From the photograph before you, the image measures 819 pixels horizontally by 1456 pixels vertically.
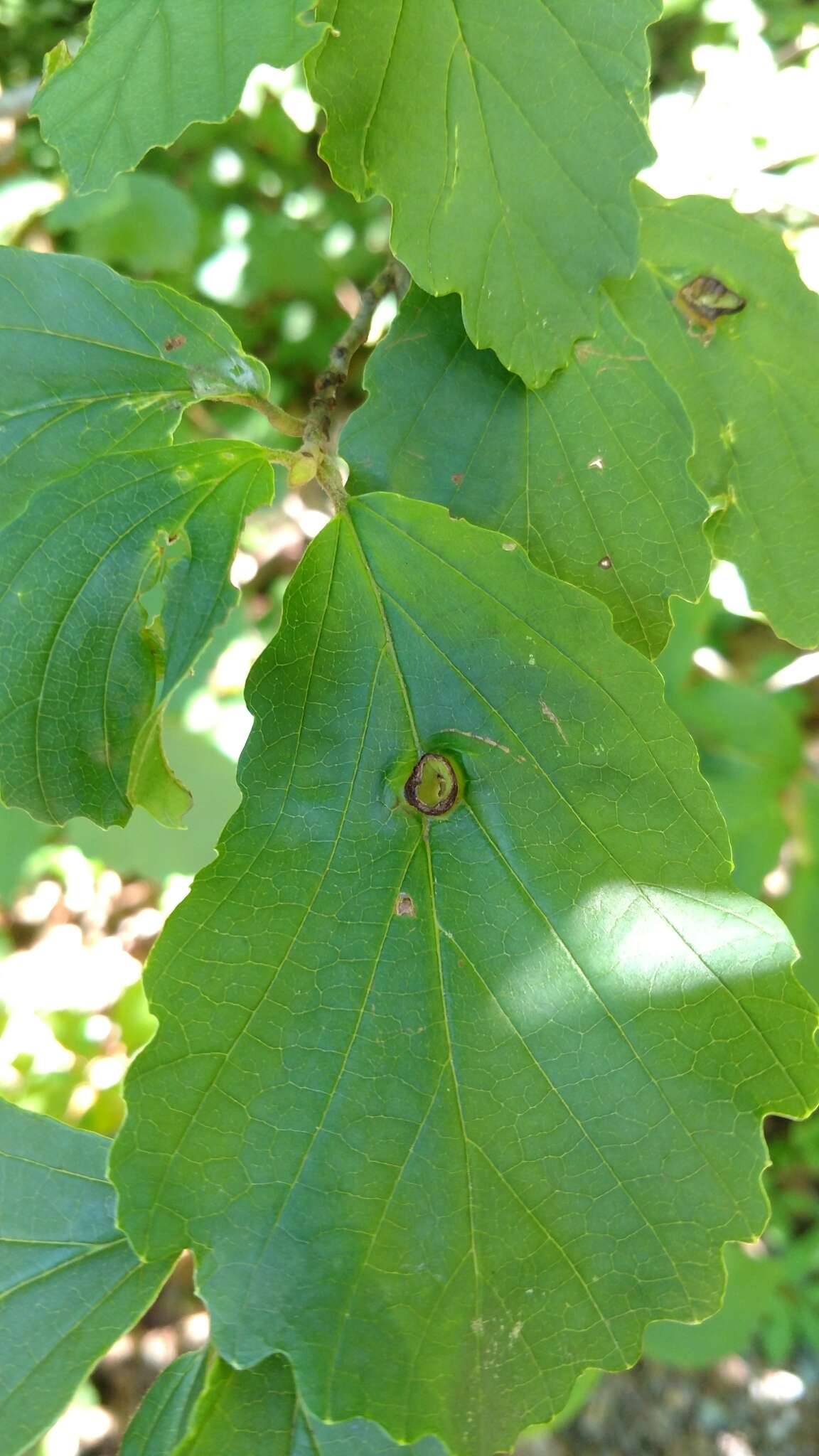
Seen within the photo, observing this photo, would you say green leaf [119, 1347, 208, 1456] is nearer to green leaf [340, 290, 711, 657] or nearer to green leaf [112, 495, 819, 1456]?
green leaf [112, 495, 819, 1456]

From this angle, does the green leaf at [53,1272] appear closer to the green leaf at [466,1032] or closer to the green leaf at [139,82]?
the green leaf at [466,1032]

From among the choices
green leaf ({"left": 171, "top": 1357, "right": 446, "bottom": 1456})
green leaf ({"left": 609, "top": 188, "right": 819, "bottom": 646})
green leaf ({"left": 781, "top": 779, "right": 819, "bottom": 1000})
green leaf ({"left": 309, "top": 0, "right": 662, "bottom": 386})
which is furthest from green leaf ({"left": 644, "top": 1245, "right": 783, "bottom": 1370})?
green leaf ({"left": 309, "top": 0, "right": 662, "bottom": 386})

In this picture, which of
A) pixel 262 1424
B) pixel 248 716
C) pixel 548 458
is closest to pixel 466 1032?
pixel 262 1424

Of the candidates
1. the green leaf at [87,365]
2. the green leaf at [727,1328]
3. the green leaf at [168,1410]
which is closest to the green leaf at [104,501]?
the green leaf at [87,365]

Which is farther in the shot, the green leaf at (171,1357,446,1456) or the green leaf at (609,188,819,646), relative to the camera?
the green leaf at (609,188,819,646)

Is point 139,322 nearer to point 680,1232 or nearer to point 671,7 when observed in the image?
point 680,1232

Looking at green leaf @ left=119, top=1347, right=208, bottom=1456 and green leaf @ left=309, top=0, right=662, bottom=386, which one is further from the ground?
green leaf @ left=309, top=0, right=662, bottom=386
